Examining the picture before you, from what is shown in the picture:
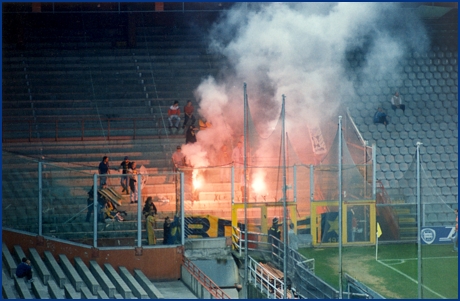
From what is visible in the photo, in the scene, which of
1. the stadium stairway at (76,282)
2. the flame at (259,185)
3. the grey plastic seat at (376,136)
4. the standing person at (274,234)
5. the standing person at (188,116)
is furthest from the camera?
the grey plastic seat at (376,136)

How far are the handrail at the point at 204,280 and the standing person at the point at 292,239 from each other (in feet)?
4.61

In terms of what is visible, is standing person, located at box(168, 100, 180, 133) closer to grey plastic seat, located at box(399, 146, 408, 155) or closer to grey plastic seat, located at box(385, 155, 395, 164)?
grey plastic seat, located at box(385, 155, 395, 164)

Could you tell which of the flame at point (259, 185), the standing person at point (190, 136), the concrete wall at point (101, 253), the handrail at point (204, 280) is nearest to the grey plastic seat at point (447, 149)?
the flame at point (259, 185)

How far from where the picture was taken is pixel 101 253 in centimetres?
1295

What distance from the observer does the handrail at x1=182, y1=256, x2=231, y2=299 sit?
11.9 m

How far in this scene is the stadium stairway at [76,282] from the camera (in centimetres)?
1154

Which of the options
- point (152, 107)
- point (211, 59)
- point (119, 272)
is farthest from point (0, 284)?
point (211, 59)

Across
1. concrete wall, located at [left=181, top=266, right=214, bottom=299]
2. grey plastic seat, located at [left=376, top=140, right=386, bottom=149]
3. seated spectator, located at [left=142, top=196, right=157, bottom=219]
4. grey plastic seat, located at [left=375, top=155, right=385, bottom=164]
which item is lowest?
concrete wall, located at [left=181, top=266, right=214, bottom=299]

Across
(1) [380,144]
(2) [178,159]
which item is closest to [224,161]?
(2) [178,159]

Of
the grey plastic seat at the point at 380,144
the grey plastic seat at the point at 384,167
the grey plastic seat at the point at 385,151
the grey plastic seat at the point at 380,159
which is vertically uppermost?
the grey plastic seat at the point at 380,144

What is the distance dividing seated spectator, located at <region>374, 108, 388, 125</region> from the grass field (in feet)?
11.8

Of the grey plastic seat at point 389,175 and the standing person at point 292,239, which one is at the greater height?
the grey plastic seat at point 389,175

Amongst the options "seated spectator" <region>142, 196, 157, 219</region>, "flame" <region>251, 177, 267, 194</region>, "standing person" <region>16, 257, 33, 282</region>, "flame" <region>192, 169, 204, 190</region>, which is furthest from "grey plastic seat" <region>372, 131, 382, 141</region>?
"standing person" <region>16, 257, 33, 282</region>

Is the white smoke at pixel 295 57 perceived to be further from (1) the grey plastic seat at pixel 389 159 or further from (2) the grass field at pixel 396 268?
(2) the grass field at pixel 396 268
